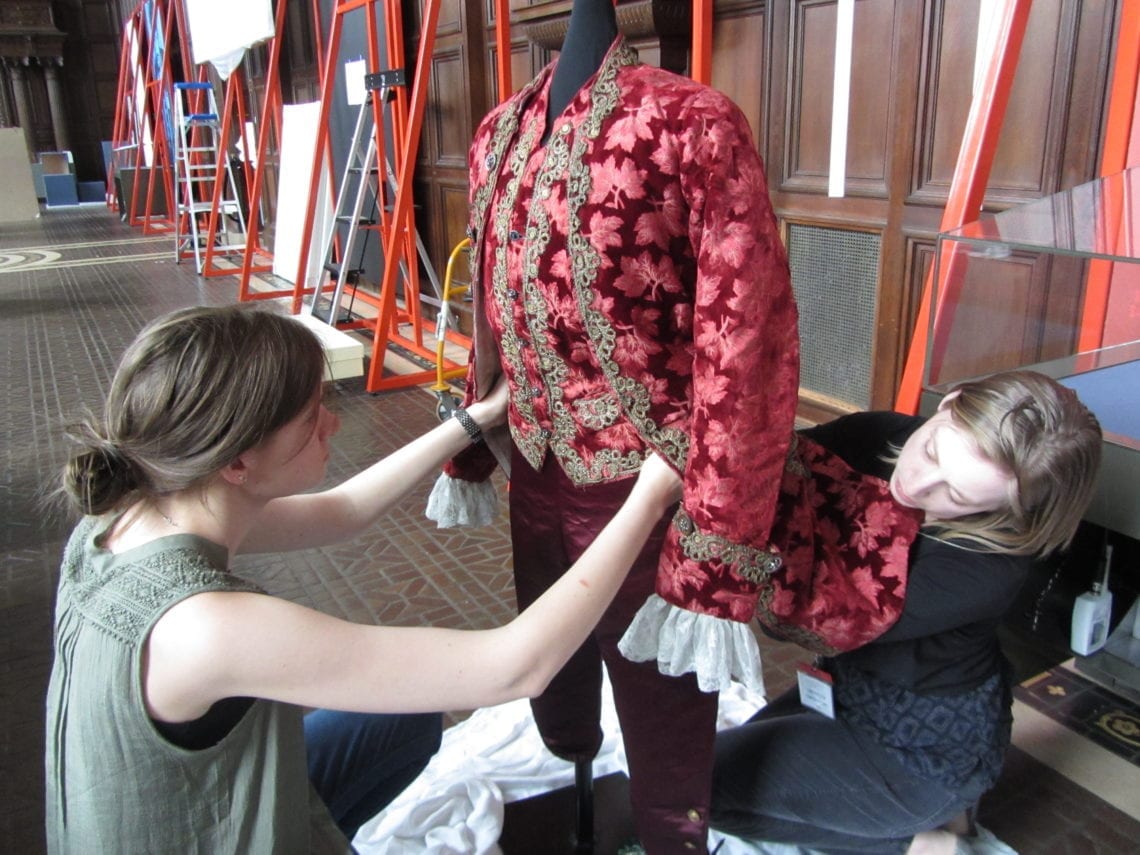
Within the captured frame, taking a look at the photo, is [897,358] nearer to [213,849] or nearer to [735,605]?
[735,605]

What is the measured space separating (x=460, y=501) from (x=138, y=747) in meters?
0.66

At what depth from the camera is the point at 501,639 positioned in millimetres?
923

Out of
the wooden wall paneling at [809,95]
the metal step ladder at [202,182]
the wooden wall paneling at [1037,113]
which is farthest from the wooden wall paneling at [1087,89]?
the metal step ladder at [202,182]

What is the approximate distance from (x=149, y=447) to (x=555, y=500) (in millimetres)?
525

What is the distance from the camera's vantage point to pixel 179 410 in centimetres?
87

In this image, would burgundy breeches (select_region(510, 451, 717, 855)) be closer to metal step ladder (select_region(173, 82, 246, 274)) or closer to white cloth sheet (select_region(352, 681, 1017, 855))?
white cloth sheet (select_region(352, 681, 1017, 855))

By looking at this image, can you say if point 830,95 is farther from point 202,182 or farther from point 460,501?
point 202,182

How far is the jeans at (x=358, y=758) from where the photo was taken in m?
1.33

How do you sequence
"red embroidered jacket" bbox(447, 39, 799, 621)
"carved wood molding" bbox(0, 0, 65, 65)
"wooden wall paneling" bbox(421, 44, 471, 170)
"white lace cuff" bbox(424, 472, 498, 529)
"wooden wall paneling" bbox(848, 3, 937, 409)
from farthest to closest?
"carved wood molding" bbox(0, 0, 65, 65) < "wooden wall paneling" bbox(421, 44, 471, 170) < "wooden wall paneling" bbox(848, 3, 937, 409) < "white lace cuff" bbox(424, 472, 498, 529) < "red embroidered jacket" bbox(447, 39, 799, 621)

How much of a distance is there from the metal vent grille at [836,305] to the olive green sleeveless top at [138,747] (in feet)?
7.76

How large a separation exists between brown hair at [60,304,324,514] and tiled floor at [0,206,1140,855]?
1.07 meters

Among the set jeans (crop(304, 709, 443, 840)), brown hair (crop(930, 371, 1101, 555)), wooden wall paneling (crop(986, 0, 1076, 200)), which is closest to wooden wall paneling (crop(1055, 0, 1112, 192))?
wooden wall paneling (crop(986, 0, 1076, 200))

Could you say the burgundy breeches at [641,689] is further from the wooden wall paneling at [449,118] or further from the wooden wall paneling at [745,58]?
the wooden wall paneling at [449,118]

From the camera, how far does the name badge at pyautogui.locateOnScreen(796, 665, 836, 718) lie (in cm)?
140
